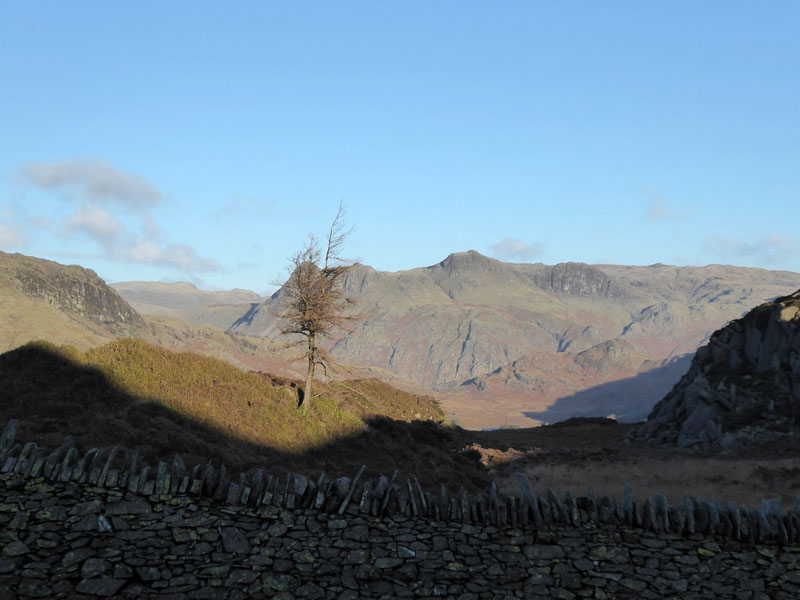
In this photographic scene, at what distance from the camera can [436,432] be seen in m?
35.0

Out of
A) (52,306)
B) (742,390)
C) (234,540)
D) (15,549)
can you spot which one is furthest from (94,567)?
(52,306)

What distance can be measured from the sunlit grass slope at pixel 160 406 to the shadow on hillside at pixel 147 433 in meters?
0.05

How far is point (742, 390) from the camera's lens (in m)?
38.5

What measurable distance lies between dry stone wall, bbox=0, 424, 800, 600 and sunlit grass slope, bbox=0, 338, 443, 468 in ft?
15.7

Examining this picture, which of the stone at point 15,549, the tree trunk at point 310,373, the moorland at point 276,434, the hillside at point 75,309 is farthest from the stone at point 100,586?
the hillside at point 75,309

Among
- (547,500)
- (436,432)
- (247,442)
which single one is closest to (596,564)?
(547,500)

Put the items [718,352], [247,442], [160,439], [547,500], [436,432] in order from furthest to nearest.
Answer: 1. [718,352]
2. [436,432]
3. [247,442]
4. [160,439]
5. [547,500]

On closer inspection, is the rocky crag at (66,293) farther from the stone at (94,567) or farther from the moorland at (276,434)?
the stone at (94,567)

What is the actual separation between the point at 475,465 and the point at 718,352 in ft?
86.4

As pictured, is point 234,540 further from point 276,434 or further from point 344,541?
point 276,434

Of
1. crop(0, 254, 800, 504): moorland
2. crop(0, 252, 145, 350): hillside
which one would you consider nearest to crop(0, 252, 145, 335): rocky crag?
crop(0, 252, 145, 350): hillside

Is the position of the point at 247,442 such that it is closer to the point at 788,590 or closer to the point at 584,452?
the point at 788,590

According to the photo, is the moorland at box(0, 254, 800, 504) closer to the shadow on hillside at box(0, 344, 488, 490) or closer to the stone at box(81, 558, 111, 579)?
the shadow on hillside at box(0, 344, 488, 490)

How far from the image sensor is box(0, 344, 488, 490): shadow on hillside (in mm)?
16906
